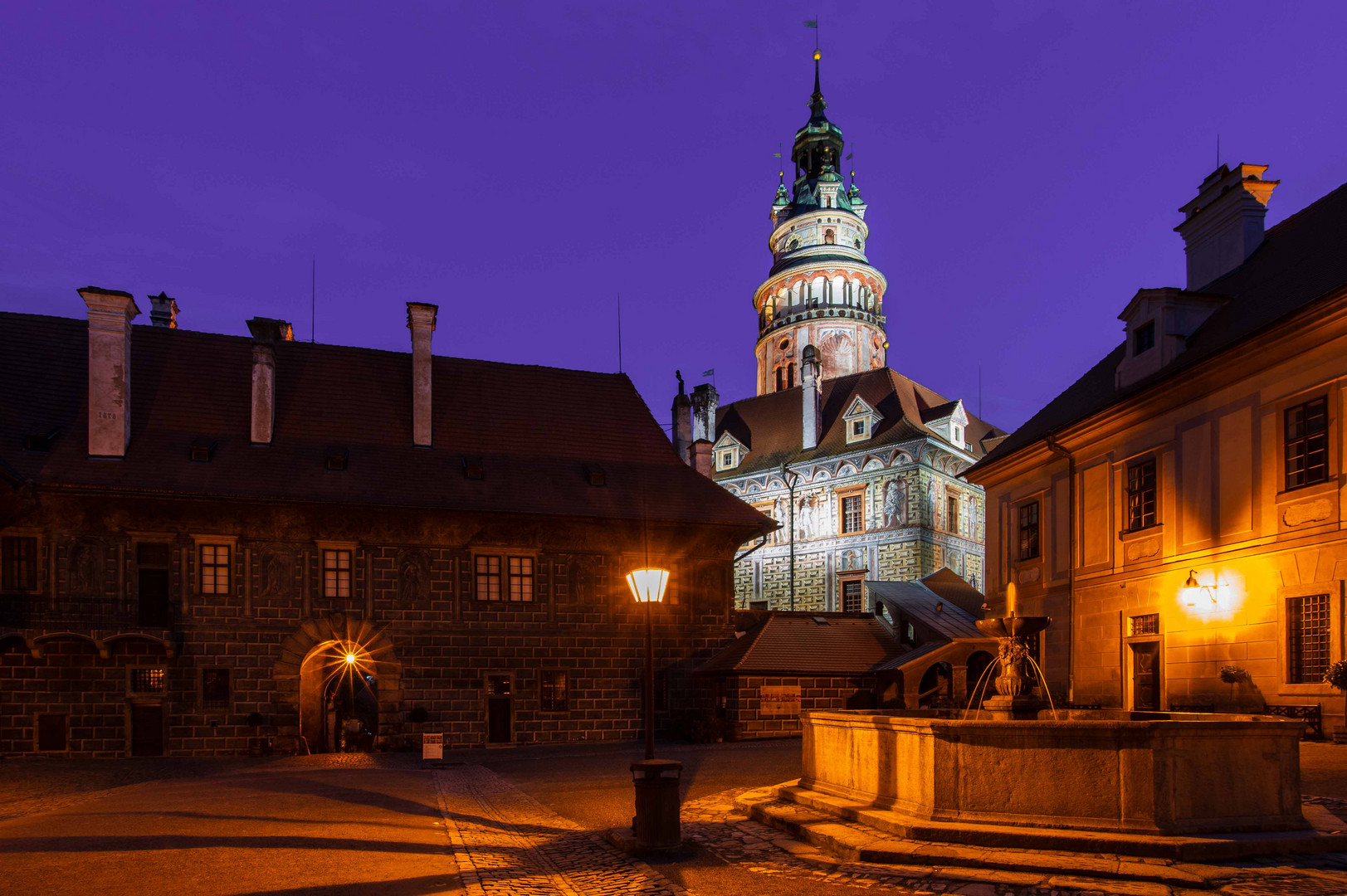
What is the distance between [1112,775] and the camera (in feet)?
29.7

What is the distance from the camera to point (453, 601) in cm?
2653

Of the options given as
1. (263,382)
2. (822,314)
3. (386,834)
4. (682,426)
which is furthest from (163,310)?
(822,314)

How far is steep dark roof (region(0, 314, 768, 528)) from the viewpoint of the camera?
25016 mm

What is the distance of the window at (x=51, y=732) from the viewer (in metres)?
23.2

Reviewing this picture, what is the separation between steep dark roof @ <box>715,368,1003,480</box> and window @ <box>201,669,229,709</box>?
103ft

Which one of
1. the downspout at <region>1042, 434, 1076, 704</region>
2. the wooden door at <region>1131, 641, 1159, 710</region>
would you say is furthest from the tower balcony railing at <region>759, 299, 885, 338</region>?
the wooden door at <region>1131, 641, 1159, 710</region>

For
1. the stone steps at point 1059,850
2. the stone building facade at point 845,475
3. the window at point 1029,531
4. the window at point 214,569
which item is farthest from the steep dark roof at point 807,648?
the stone steps at point 1059,850

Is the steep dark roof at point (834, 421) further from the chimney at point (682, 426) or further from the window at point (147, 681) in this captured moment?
the window at point (147, 681)

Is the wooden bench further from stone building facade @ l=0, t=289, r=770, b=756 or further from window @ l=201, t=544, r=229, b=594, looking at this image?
window @ l=201, t=544, r=229, b=594

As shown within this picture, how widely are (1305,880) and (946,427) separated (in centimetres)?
4171

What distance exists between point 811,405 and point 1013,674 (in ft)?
134

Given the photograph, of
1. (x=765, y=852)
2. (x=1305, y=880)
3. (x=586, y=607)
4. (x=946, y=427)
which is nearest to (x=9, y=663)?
(x=586, y=607)

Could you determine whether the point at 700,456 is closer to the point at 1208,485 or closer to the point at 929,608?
the point at 929,608

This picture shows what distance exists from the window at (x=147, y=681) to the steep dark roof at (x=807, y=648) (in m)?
13.4
